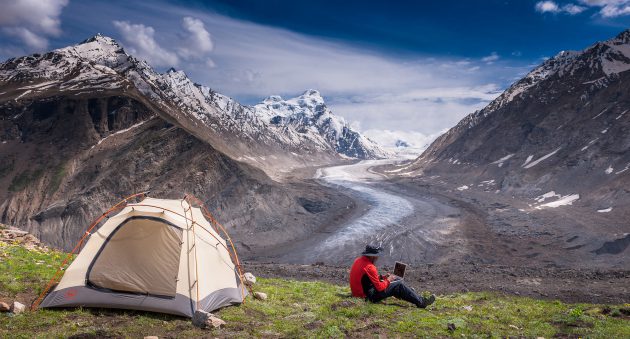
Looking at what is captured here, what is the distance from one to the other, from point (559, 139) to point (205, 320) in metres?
110

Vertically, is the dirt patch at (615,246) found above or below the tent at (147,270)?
below

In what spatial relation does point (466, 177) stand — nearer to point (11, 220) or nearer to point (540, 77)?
point (540, 77)

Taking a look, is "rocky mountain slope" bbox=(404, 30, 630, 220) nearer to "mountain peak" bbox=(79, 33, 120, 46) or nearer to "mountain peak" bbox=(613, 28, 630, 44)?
"mountain peak" bbox=(613, 28, 630, 44)

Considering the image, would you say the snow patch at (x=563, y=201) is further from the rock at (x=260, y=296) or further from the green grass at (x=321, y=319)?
the rock at (x=260, y=296)

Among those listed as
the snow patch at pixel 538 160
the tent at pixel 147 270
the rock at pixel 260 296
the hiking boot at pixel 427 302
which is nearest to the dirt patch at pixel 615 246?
the hiking boot at pixel 427 302

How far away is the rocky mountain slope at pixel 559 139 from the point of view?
74.1 m

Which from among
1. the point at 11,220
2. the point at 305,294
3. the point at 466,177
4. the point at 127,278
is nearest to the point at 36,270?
the point at 127,278

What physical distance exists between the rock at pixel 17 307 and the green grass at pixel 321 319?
227 mm

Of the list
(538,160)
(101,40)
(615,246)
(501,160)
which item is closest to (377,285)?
(615,246)

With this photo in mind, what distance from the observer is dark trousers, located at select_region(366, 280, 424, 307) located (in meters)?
14.0

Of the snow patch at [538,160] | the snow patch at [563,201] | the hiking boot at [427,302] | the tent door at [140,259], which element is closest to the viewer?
the tent door at [140,259]

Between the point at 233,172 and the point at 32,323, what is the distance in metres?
66.6

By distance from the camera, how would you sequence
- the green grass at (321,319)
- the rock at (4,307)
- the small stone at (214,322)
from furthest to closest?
1. the small stone at (214,322)
2. the rock at (4,307)
3. the green grass at (321,319)

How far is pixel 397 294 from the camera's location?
45.9 feet
